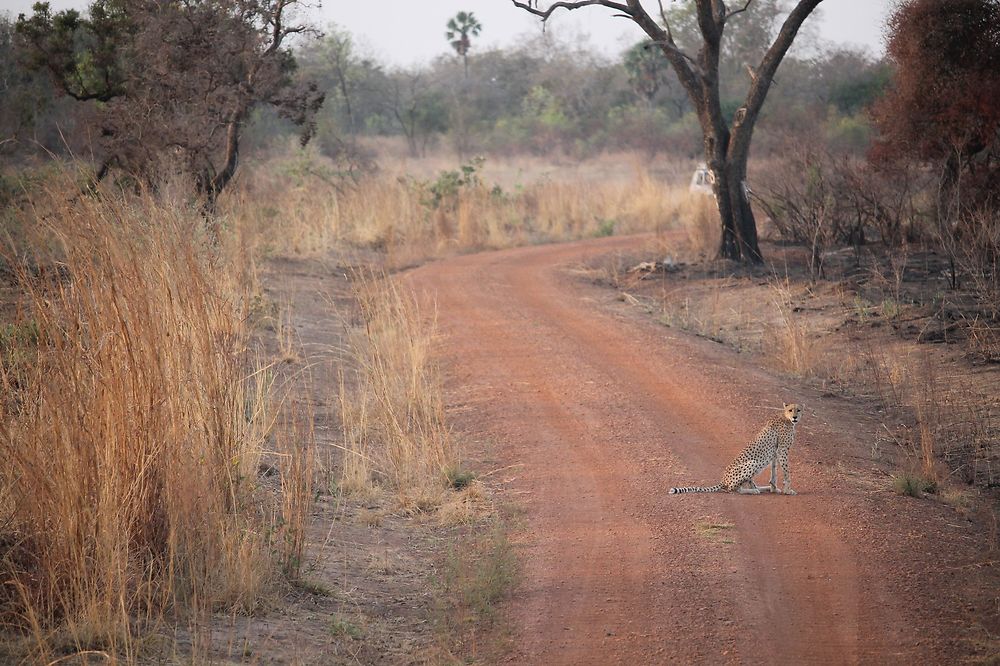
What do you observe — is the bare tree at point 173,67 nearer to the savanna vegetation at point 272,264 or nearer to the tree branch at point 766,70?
the savanna vegetation at point 272,264

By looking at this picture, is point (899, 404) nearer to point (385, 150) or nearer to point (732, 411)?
point (732, 411)

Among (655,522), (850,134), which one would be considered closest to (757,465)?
(655,522)

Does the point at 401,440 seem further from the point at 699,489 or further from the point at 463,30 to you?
the point at 463,30

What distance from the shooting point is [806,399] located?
7.30m

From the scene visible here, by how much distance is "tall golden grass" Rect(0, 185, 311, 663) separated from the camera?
3.23 m

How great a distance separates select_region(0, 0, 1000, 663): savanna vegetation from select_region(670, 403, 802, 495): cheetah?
0.69 meters

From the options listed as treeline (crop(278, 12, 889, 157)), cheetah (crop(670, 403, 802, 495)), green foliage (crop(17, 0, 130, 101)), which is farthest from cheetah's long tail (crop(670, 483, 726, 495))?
treeline (crop(278, 12, 889, 157))

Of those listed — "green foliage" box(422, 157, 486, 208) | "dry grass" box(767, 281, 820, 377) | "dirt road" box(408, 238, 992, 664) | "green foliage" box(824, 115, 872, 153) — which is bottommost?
"dirt road" box(408, 238, 992, 664)

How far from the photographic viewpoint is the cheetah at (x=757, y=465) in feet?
17.0

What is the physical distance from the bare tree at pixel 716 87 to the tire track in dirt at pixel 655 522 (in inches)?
183

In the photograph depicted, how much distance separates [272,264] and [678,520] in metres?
10.4

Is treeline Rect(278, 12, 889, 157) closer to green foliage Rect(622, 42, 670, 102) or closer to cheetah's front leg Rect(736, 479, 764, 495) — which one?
green foliage Rect(622, 42, 670, 102)

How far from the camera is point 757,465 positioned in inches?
205

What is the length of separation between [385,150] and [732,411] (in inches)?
1296
